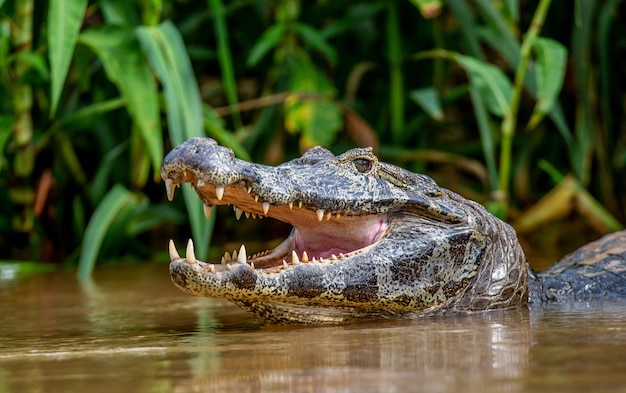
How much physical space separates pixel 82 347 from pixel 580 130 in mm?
4544

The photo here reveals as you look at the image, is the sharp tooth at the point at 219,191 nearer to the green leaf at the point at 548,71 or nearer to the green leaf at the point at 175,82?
the green leaf at the point at 175,82

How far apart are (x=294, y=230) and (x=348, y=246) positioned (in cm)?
20

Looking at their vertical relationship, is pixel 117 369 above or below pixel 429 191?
below

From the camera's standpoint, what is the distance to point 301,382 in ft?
7.43

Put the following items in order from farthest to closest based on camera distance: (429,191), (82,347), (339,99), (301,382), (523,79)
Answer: (339,99) < (523,79) < (429,191) < (82,347) < (301,382)

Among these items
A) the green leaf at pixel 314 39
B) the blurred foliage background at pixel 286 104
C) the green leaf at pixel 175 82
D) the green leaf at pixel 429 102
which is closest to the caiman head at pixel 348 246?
the blurred foliage background at pixel 286 104

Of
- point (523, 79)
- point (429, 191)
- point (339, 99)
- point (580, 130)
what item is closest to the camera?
point (429, 191)

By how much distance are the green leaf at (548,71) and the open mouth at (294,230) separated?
224cm

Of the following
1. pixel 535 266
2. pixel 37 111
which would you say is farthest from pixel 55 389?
pixel 37 111

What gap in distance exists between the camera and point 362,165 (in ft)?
11.7

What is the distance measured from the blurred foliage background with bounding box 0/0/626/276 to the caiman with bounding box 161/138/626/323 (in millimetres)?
1565

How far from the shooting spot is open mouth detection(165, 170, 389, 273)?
10.6 ft

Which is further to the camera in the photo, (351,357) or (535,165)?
(535,165)

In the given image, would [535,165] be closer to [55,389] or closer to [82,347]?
[82,347]
